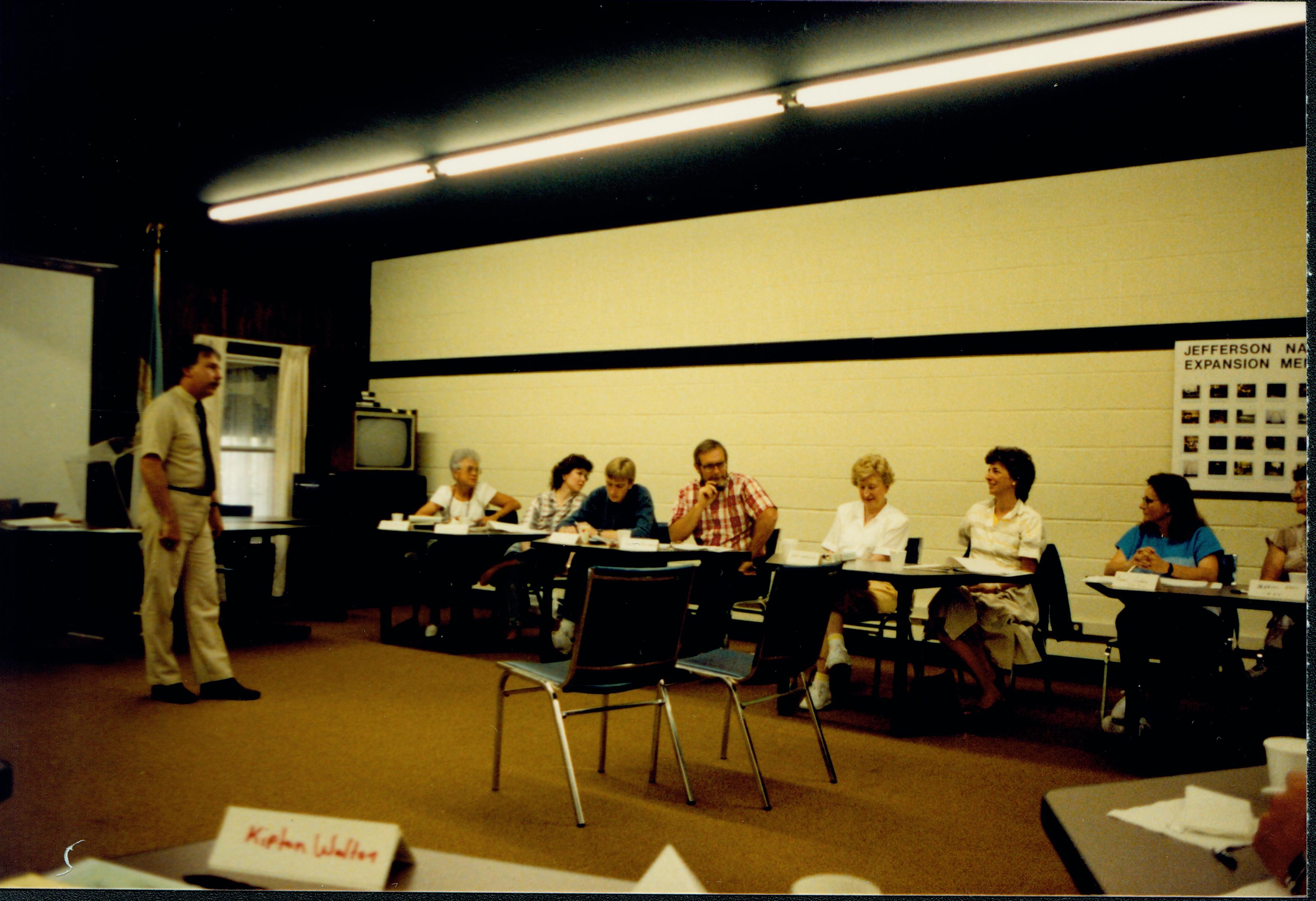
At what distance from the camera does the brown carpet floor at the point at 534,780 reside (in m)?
2.52

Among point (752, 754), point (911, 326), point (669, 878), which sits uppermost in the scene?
point (911, 326)

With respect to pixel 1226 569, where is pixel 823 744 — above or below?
below

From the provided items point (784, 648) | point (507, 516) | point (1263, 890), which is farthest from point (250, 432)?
point (1263, 890)

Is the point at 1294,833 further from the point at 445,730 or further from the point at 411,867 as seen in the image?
the point at 445,730

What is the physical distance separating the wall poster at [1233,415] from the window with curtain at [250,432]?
702 cm

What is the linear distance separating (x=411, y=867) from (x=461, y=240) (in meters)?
7.58

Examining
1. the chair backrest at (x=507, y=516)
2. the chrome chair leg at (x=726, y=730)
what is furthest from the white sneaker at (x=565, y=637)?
the chrome chair leg at (x=726, y=730)

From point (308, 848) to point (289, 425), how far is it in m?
7.49

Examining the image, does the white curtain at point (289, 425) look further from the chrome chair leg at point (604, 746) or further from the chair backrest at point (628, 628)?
the chair backrest at point (628, 628)

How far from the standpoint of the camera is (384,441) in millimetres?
7910

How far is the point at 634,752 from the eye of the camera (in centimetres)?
355

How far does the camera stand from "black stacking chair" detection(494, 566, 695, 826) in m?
2.76

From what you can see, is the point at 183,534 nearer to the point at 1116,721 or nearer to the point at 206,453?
the point at 206,453

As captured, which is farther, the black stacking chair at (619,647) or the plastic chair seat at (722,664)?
the plastic chair seat at (722,664)
